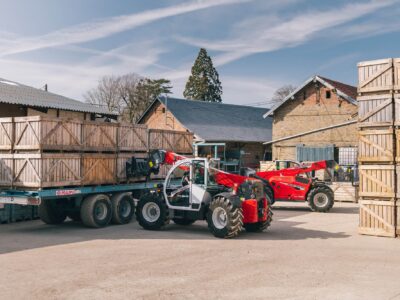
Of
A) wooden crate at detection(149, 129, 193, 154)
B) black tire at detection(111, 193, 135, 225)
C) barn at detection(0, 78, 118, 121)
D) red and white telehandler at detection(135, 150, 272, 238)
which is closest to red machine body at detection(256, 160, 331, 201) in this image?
wooden crate at detection(149, 129, 193, 154)

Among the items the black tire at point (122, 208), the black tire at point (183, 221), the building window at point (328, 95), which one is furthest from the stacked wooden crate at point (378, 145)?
the building window at point (328, 95)

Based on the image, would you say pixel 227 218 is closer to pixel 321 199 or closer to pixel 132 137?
pixel 132 137

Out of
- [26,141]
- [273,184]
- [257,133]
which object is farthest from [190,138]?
[257,133]

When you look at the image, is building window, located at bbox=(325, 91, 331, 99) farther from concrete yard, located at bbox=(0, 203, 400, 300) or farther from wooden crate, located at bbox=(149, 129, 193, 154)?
concrete yard, located at bbox=(0, 203, 400, 300)

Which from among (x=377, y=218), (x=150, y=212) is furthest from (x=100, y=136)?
(x=377, y=218)

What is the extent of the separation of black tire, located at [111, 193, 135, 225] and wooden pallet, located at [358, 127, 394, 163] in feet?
25.6

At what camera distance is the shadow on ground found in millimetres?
13156

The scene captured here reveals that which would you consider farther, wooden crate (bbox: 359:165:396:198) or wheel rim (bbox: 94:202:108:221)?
wheel rim (bbox: 94:202:108:221)

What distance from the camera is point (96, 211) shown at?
1575 centimetres

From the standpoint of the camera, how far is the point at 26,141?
1462 cm

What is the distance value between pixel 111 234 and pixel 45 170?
267cm

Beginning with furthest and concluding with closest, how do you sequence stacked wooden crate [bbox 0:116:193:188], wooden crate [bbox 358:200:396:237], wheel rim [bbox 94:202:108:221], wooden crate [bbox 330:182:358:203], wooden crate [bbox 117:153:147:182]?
wooden crate [bbox 330:182:358:203] → wooden crate [bbox 117:153:147:182] → wheel rim [bbox 94:202:108:221] → stacked wooden crate [bbox 0:116:193:188] → wooden crate [bbox 358:200:396:237]

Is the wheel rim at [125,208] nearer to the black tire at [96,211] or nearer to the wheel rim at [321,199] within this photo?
the black tire at [96,211]

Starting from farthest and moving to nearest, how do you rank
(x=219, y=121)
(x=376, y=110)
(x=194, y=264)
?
1. (x=219, y=121)
2. (x=376, y=110)
3. (x=194, y=264)
